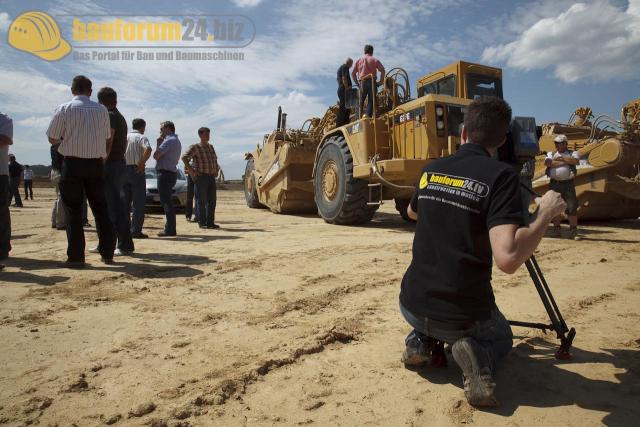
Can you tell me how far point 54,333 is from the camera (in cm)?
254

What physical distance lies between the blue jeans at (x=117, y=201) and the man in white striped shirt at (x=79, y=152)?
1.66ft

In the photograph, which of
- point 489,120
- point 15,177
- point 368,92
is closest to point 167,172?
point 368,92

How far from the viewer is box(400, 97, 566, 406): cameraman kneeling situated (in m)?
1.70

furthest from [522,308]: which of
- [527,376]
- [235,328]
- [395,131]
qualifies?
[395,131]

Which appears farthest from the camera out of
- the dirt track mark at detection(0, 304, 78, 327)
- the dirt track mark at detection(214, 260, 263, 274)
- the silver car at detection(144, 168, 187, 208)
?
the silver car at detection(144, 168, 187, 208)

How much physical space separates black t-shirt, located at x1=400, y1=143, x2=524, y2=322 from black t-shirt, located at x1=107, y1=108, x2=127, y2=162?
156 inches

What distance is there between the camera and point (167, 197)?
641 cm

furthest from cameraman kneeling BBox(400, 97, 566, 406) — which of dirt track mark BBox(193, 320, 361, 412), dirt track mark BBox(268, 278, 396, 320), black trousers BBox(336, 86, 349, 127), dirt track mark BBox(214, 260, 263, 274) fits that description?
black trousers BBox(336, 86, 349, 127)

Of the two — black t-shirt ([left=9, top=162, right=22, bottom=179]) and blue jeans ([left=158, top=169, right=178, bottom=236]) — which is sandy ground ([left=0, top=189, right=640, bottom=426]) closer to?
blue jeans ([left=158, top=169, right=178, bottom=236])

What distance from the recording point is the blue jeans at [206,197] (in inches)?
293

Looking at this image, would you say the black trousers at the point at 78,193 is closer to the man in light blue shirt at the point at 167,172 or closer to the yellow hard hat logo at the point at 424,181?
the man in light blue shirt at the point at 167,172

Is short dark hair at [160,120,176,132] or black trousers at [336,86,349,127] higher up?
black trousers at [336,86,349,127]

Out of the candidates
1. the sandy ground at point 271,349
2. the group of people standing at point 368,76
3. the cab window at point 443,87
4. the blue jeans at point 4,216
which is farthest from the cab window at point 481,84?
the blue jeans at point 4,216

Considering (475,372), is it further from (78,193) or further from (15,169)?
(15,169)
